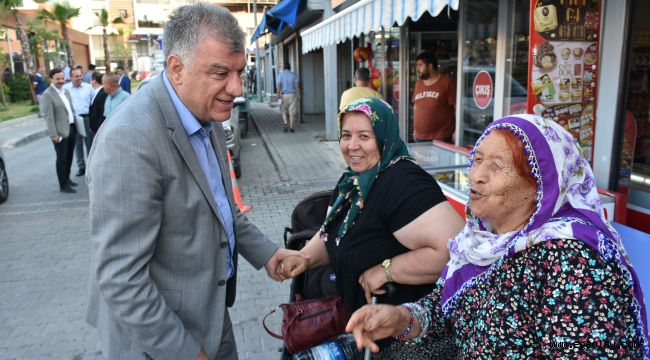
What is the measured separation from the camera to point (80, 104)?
928 cm

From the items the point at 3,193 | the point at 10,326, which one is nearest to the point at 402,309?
the point at 10,326

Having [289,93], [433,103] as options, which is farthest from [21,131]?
[433,103]

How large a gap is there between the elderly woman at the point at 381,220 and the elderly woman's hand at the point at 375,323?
277 mm

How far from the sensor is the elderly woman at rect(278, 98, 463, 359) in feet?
6.29

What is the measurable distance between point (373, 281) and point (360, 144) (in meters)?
0.61

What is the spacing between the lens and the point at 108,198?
1.51 meters

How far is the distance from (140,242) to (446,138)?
6139 mm

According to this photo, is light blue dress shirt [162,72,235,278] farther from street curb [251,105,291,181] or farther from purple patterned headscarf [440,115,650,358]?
street curb [251,105,291,181]

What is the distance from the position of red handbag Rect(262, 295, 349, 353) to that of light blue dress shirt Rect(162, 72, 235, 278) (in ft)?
1.20

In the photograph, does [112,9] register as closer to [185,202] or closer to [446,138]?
[446,138]

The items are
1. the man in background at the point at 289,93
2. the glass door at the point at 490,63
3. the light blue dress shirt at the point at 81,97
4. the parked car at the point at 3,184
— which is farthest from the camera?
the man in background at the point at 289,93

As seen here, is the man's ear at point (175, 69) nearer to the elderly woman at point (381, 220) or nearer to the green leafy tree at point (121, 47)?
the elderly woman at point (381, 220)

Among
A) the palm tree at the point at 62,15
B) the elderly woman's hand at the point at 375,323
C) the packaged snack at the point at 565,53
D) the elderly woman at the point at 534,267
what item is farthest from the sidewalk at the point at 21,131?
the elderly woman at the point at 534,267

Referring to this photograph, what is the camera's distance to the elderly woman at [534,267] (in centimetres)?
127
